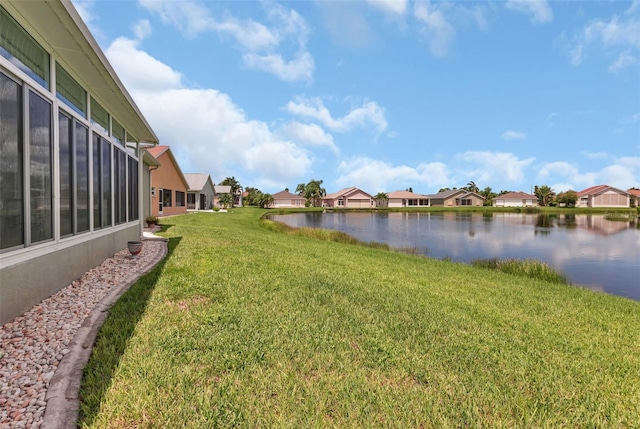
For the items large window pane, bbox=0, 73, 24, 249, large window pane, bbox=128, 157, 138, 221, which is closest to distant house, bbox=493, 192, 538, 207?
large window pane, bbox=128, 157, 138, 221

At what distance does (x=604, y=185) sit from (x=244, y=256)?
9912cm

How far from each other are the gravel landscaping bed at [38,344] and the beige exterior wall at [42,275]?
11cm

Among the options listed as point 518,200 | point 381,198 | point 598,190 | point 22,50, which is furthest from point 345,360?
point 518,200

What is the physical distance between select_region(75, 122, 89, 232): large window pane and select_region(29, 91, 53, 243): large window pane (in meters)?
1.12

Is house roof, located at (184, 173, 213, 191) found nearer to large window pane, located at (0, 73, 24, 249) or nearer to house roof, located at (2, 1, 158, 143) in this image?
house roof, located at (2, 1, 158, 143)

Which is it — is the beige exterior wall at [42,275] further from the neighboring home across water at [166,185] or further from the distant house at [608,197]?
the distant house at [608,197]

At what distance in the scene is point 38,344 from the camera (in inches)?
136

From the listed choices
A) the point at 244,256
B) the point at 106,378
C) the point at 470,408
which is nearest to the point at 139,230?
the point at 244,256

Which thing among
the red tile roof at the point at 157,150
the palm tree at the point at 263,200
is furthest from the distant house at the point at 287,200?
the red tile roof at the point at 157,150

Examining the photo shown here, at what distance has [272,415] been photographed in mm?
2633

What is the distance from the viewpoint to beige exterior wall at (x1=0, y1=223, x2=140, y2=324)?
386 centimetres

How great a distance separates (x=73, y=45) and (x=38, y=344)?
13.9ft

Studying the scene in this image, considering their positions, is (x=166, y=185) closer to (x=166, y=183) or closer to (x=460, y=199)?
(x=166, y=183)

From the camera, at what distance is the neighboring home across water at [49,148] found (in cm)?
390
